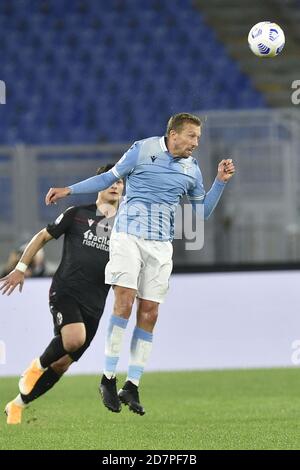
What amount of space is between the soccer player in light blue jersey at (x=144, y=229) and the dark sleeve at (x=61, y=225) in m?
0.53

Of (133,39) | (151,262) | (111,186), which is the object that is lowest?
(151,262)

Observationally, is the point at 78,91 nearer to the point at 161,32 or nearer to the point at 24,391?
the point at 161,32

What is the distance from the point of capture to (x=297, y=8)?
1717 centimetres

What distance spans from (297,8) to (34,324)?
796 cm

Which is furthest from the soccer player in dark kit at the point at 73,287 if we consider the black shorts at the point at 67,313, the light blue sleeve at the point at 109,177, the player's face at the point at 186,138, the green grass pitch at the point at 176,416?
the player's face at the point at 186,138

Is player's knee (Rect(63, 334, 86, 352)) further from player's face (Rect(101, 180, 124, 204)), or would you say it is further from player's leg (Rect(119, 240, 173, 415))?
player's face (Rect(101, 180, 124, 204))

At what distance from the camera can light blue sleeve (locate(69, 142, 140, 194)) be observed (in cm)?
689

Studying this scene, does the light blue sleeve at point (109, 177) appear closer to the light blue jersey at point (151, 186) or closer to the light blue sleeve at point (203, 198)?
the light blue jersey at point (151, 186)

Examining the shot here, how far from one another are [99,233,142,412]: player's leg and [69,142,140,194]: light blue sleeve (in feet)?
1.27

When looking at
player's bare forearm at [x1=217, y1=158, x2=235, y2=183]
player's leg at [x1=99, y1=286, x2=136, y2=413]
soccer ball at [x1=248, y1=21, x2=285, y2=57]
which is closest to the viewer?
player's leg at [x1=99, y1=286, x2=136, y2=413]

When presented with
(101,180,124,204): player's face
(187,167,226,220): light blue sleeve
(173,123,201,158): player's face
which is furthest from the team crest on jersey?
(173,123,201,158): player's face

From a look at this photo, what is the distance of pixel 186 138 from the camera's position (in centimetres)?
700

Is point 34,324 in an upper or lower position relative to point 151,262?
lower

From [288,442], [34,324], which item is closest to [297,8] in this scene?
[34,324]
